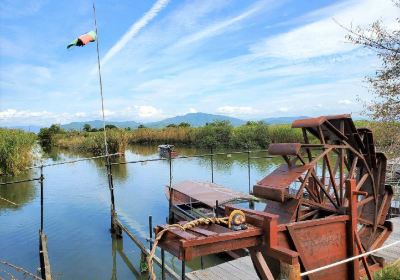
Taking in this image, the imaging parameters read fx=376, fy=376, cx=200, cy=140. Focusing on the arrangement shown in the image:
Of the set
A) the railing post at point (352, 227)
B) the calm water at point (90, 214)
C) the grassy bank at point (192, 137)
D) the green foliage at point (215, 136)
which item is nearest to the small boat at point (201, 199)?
the calm water at point (90, 214)

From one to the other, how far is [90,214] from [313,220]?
12.6m

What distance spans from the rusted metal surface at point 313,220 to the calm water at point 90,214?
4.94 metres

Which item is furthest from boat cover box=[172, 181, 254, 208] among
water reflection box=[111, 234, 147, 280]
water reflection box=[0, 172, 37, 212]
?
water reflection box=[0, 172, 37, 212]

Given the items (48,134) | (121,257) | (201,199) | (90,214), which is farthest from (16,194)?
(48,134)

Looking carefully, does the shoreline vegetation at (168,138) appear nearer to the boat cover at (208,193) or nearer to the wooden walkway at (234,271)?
the wooden walkway at (234,271)

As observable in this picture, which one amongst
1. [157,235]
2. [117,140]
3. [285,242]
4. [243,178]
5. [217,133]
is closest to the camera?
[157,235]

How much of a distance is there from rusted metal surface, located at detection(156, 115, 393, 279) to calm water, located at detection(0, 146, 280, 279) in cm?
494

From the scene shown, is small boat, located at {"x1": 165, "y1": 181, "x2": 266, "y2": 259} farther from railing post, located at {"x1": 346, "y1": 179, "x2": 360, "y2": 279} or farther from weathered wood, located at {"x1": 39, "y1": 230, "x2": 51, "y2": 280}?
railing post, located at {"x1": 346, "y1": 179, "x2": 360, "y2": 279}

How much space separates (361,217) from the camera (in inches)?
283

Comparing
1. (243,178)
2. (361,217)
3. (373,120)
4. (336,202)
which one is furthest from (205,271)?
(243,178)

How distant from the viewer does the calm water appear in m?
10.9

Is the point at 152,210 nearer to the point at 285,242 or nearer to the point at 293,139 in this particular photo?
the point at 285,242

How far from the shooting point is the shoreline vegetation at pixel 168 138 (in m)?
9.99

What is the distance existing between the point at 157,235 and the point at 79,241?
9906 millimetres
